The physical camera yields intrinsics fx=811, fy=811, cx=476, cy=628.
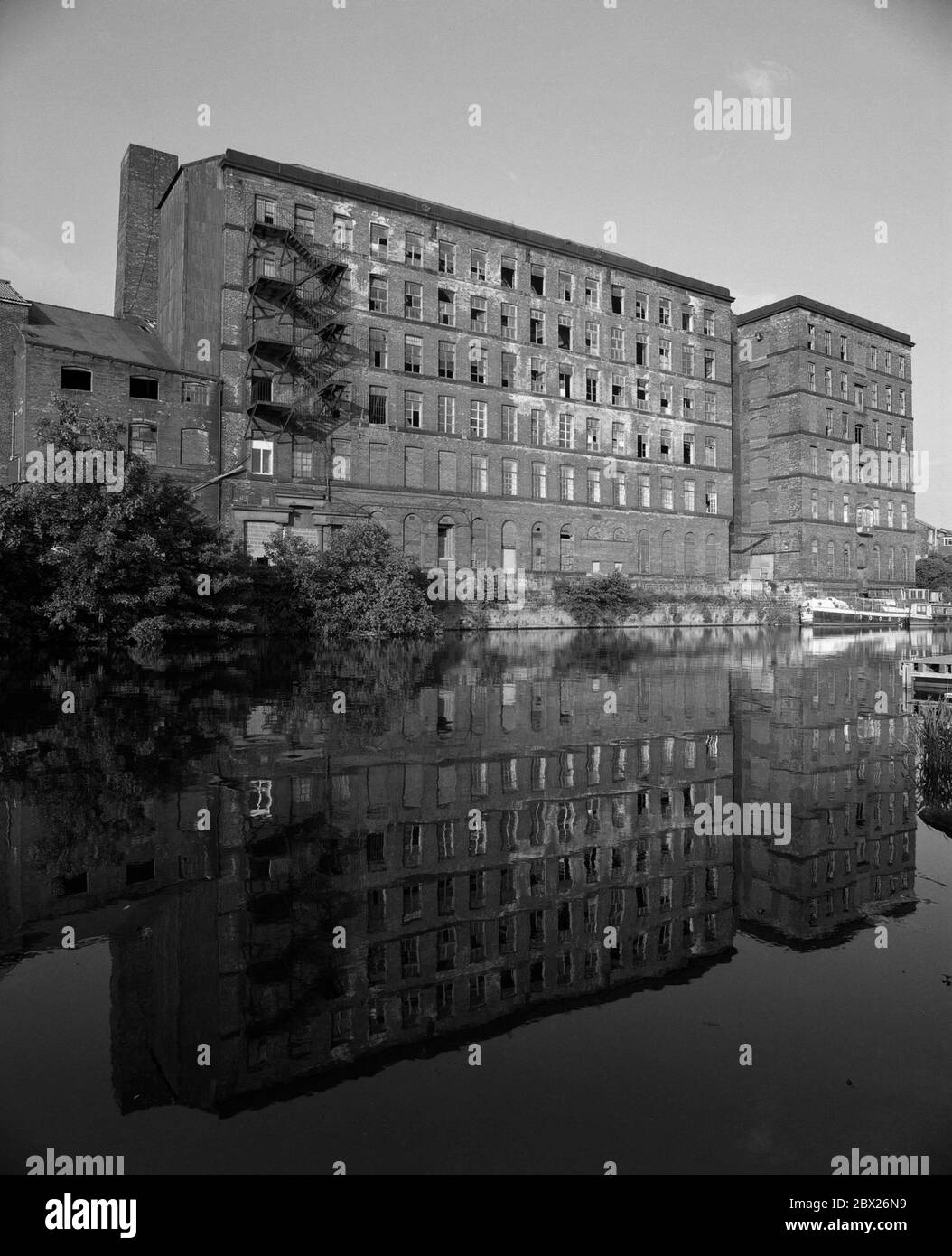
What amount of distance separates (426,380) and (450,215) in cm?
954

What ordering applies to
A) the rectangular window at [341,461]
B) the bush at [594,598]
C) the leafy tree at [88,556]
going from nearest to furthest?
the leafy tree at [88,556] → the rectangular window at [341,461] → the bush at [594,598]

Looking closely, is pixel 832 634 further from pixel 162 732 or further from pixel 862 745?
pixel 162 732

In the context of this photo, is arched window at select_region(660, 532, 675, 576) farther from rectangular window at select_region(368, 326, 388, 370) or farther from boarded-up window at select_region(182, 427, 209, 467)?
boarded-up window at select_region(182, 427, 209, 467)

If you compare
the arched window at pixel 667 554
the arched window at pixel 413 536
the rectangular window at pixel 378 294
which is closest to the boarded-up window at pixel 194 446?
the arched window at pixel 413 536

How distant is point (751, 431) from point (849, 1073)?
69.1m

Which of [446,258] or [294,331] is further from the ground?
[446,258]

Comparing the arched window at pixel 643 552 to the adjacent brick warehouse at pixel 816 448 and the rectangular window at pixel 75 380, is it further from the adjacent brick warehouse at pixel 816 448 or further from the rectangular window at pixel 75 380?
the rectangular window at pixel 75 380

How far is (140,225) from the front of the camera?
1650 inches

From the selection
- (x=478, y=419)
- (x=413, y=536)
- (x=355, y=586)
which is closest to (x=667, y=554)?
(x=478, y=419)

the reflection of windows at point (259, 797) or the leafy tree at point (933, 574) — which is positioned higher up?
the leafy tree at point (933, 574)

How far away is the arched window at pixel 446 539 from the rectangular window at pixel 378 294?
11354mm

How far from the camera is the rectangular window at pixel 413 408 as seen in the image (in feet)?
143

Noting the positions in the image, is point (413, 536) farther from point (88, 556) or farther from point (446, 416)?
point (88, 556)

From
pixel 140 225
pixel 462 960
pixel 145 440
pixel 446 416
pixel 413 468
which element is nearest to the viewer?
pixel 462 960
